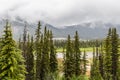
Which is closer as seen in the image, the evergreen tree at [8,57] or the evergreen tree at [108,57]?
the evergreen tree at [8,57]

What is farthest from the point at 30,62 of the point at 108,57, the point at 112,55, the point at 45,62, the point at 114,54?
the point at 114,54

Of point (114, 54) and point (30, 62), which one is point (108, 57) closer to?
point (114, 54)

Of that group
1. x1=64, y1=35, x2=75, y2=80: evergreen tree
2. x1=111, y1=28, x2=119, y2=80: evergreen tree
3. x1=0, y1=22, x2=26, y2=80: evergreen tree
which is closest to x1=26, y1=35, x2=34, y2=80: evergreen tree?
x1=64, y1=35, x2=75, y2=80: evergreen tree

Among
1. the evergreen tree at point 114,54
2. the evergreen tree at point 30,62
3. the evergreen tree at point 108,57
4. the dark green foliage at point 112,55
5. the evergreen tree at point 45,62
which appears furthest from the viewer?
the evergreen tree at point 45,62

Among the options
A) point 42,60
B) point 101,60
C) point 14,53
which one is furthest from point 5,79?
point 101,60

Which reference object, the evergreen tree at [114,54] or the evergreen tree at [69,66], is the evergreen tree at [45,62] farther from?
the evergreen tree at [114,54]

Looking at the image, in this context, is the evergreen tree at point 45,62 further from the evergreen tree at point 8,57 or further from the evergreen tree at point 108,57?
the evergreen tree at point 8,57

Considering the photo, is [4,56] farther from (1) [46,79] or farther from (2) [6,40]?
(1) [46,79]

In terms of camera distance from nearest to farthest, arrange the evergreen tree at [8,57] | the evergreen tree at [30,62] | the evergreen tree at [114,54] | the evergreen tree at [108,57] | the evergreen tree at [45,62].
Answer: the evergreen tree at [8,57] → the evergreen tree at [108,57] → the evergreen tree at [114,54] → the evergreen tree at [30,62] → the evergreen tree at [45,62]

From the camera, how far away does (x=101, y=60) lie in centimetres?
9525

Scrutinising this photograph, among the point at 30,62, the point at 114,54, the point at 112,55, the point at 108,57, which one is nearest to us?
the point at 108,57

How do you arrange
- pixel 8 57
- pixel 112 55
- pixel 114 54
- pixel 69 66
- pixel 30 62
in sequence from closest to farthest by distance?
pixel 8 57
pixel 112 55
pixel 114 54
pixel 69 66
pixel 30 62

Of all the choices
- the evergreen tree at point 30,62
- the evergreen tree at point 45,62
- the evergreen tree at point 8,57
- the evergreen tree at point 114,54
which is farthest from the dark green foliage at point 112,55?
the evergreen tree at point 8,57

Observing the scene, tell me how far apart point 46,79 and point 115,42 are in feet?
72.6
